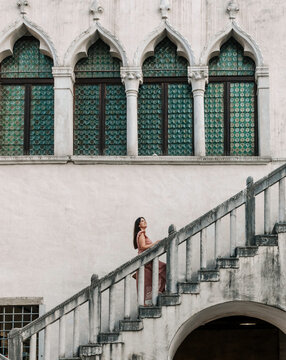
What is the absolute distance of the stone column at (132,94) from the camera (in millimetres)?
19016

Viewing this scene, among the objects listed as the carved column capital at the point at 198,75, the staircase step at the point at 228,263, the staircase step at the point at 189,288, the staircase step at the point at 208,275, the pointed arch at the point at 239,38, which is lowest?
the staircase step at the point at 189,288

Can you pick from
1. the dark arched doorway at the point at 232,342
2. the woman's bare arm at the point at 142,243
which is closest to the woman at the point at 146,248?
the woman's bare arm at the point at 142,243

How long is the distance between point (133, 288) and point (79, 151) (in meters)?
3.01

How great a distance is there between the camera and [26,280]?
18.2 metres

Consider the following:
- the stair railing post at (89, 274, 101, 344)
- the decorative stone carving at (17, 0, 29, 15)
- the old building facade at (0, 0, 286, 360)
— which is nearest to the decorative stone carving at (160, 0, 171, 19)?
the old building facade at (0, 0, 286, 360)

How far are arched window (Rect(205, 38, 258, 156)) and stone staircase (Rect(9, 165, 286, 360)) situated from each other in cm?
304

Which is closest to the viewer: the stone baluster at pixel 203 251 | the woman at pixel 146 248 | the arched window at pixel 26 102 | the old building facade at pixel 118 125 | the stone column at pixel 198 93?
the stone baluster at pixel 203 251

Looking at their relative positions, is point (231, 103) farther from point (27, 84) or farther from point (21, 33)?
point (21, 33)

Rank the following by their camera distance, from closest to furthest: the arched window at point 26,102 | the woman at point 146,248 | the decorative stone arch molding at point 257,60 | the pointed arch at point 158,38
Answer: the woman at point 146,248 → the decorative stone arch molding at point 257,60 → the pointed arch at point 158,38 → the arched window at point 26,102

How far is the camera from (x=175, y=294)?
51.4 ft

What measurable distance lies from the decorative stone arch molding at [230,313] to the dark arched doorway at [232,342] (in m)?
3.60

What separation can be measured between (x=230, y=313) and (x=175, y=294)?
249 centimetres

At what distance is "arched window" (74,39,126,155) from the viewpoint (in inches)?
758

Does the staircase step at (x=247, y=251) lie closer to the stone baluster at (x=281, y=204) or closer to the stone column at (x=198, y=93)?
the stone baluster at (x=281, y=204)
